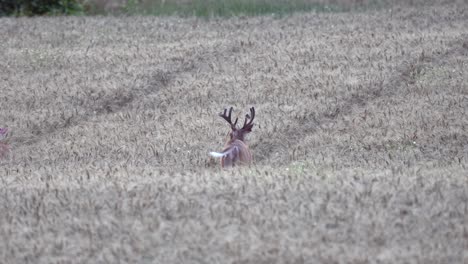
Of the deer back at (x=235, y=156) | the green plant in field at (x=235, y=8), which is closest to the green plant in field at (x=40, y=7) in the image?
the green plant in field at (x=235, y=8)

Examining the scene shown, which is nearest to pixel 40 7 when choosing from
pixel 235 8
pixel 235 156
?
pixel 235 8

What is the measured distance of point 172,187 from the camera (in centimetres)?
877

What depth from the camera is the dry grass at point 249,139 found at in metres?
7.46

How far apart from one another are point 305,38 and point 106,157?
28.5 ft

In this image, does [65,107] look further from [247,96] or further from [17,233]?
[17,233]

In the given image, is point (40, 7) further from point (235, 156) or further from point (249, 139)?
point (235, 156)

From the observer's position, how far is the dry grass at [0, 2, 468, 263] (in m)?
7.46

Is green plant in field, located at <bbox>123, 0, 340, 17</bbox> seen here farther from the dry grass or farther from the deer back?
the deer back

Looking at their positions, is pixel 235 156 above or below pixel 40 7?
below

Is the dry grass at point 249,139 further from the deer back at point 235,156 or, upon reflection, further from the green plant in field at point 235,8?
the green plant in field at point 235,8

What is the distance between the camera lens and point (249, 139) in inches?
549

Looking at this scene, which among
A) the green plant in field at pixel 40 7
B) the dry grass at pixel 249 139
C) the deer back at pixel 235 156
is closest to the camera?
the dry grass at pixel 249 139

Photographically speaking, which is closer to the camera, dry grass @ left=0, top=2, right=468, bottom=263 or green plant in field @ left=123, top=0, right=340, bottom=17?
dry grass @ left=0, top=2, right=468, bottom=263

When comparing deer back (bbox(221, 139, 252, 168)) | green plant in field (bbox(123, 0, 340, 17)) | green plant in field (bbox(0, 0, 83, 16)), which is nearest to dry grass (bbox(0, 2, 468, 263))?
deer back (bbox(221, 139, 252, 168))
